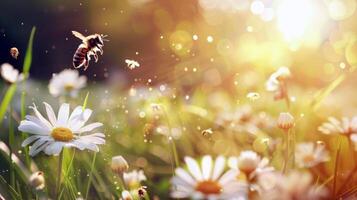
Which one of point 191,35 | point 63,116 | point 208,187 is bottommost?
point 208,187

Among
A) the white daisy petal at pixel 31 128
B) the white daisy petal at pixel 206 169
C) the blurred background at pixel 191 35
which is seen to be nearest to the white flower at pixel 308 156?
the white daisy petal at pixel 206 169

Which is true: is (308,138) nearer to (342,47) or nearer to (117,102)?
(117,102)

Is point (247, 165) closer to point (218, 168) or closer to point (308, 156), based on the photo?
point (218, 168)

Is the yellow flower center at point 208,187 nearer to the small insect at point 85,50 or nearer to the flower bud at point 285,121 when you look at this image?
the flower bud at point 285,121

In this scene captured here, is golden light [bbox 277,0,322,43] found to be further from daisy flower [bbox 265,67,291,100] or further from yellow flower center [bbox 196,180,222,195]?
yellow flower center [bbox 196,180,222,195]

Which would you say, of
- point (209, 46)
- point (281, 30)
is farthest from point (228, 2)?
point (281, 30)

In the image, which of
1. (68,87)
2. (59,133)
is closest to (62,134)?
(59,133)
